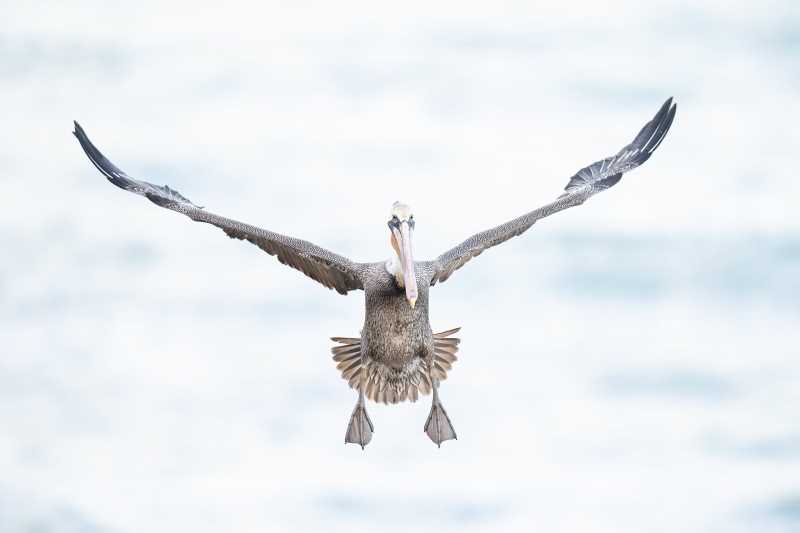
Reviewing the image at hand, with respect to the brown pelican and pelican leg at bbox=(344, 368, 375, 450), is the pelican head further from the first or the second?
pelican leg at bbox=(344, 368, 375, 450)

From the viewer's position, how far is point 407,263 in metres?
15.9

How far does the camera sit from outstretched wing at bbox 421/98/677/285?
57.6ft

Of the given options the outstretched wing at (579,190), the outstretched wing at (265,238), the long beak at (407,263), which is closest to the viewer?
the long beak at (407,263)

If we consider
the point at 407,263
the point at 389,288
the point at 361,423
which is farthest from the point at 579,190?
the point at 361,423

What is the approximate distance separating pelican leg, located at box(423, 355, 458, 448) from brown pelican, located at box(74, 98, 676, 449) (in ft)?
0.04

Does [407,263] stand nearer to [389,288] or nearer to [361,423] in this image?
[389,288]

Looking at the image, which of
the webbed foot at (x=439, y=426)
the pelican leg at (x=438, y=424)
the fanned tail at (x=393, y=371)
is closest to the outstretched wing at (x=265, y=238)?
the fanned tail at (x=393, y=371)

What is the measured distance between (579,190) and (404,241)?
13.7 feet

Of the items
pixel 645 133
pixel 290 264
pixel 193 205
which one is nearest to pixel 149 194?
pixel 193 205

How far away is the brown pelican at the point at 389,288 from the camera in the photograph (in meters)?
16.7

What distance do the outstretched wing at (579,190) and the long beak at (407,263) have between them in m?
0.96

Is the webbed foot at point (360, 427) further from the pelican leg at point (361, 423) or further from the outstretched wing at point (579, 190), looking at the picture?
the outstretched wing at point (579, 190)

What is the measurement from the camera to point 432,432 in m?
17.6

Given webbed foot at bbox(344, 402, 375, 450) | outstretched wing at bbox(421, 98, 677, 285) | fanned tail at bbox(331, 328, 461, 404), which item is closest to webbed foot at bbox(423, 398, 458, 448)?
fanned tail at bbox(331, 328, 461, 404)
